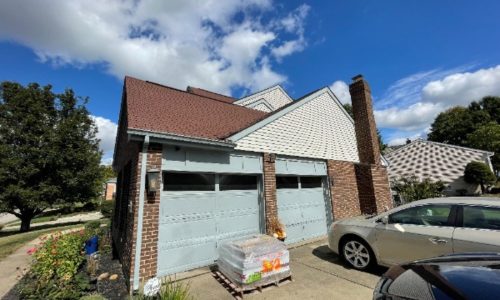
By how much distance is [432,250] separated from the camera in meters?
4.69

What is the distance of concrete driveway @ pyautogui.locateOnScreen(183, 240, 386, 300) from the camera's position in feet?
15.4

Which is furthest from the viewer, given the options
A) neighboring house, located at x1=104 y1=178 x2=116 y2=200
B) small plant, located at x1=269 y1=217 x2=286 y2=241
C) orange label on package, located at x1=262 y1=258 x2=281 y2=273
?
neighboring house, located at x1=104 y1=178 x2=116 y2=200

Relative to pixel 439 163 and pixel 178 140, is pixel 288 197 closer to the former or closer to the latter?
pixel 178 140

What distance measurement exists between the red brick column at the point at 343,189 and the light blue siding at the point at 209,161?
379 cm

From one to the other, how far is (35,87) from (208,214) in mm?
21810

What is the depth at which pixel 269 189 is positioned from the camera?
777 cm

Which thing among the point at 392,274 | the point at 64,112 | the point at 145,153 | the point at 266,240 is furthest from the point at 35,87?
the point at 392,274

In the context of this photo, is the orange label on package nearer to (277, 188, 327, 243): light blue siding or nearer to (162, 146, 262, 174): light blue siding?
(162, 146, 262, 174): light blue siding

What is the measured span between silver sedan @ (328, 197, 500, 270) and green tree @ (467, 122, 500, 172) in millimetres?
35902

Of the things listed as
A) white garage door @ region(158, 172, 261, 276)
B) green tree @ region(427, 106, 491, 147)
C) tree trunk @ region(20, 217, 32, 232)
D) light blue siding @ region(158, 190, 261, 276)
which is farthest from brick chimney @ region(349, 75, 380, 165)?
green tree @ region(427, 106, 491, 147)

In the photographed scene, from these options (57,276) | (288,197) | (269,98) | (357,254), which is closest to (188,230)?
(57,276)

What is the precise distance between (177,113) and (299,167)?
4689 mm

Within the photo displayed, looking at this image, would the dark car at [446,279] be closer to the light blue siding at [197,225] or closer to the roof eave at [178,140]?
the light blue siding at [197,225]

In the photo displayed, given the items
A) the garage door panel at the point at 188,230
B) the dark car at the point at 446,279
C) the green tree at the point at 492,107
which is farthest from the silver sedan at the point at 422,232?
the green tree at the point at 492,107
